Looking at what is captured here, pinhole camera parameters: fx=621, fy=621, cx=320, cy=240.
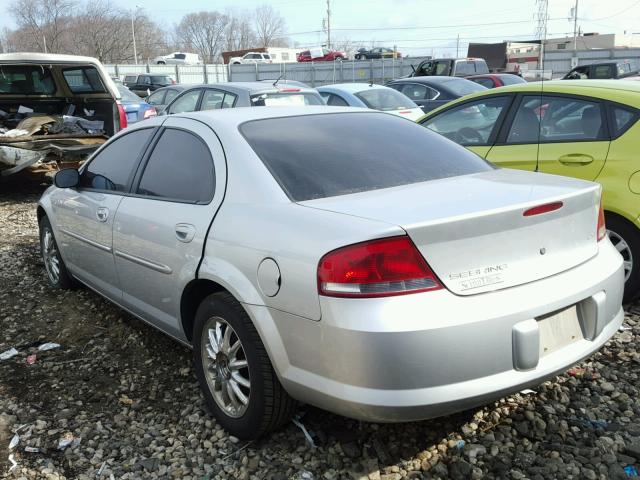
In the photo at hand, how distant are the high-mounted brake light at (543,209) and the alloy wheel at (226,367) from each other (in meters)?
1.37

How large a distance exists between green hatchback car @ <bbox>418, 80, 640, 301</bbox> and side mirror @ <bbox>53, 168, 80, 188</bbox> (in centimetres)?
315

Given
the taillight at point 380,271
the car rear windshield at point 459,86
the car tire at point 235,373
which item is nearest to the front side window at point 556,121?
the taillight at point 380,271

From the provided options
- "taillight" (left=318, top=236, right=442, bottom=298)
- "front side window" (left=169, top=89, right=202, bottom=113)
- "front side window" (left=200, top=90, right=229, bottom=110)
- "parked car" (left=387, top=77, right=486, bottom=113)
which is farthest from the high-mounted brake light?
"parked car" (left=387, top=77, right=486, bottom=113)

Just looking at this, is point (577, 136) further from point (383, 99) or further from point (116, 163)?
point (383, 99)

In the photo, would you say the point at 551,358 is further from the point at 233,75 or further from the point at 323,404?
the point at 233,75

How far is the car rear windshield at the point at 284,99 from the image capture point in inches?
365

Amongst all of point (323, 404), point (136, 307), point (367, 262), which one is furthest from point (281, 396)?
point (136, 307)

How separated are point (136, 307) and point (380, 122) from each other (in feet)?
6.05

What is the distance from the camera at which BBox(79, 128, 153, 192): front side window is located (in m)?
3.96

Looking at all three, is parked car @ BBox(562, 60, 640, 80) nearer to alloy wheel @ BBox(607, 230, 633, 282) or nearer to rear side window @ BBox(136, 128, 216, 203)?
alloy wheel @ BBox(607, 230, 633, 282)

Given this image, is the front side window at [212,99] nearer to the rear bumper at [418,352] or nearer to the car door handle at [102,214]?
the car door handle at [102,214]

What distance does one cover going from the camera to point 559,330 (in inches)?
100

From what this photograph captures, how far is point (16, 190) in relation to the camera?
984cm

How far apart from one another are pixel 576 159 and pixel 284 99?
5831 mm
